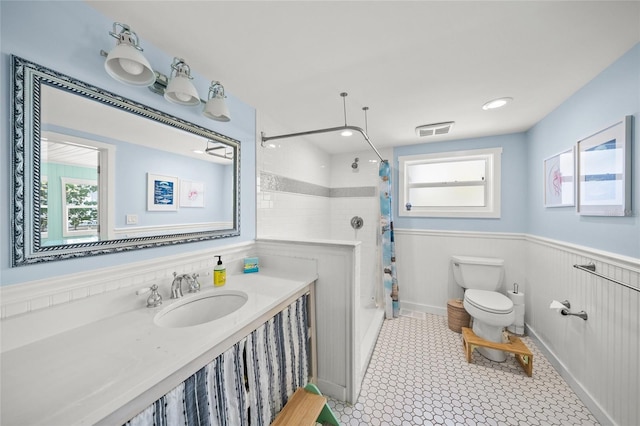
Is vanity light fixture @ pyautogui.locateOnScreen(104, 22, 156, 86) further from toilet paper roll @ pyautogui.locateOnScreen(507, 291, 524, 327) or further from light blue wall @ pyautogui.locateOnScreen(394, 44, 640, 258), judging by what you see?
toilet paper roll @ pyautogui.locateOnScreen(507, 291, 524, 327)

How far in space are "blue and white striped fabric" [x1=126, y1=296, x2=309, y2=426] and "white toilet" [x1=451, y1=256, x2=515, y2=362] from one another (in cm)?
158

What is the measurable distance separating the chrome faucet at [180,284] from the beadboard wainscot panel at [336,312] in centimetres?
69

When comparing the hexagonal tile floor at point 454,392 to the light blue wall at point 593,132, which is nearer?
the light blue wall at point 593,132

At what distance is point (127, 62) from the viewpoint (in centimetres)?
97

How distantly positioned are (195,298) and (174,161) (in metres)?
0.80

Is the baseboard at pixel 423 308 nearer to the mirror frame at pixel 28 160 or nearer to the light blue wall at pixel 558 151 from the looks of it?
the light blue wall at pixel 558 151

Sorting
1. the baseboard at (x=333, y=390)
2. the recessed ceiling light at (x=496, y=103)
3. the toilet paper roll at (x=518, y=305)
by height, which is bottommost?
the baseboard at (x=333, y=390)

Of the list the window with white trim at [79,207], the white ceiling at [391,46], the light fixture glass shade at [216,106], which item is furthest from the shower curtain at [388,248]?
the window with white trim at [79,207]

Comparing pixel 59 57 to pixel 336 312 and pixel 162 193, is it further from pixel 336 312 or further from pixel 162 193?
pixel 336 312

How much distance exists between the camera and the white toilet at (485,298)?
76.7 inches

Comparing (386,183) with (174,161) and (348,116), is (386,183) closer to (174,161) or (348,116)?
(348,116)

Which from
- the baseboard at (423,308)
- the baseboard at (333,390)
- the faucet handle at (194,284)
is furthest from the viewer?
the baseboard at (423,308)

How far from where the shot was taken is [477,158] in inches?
108

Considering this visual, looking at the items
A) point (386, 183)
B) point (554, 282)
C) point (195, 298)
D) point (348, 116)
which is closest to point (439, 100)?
point (348, 116)
